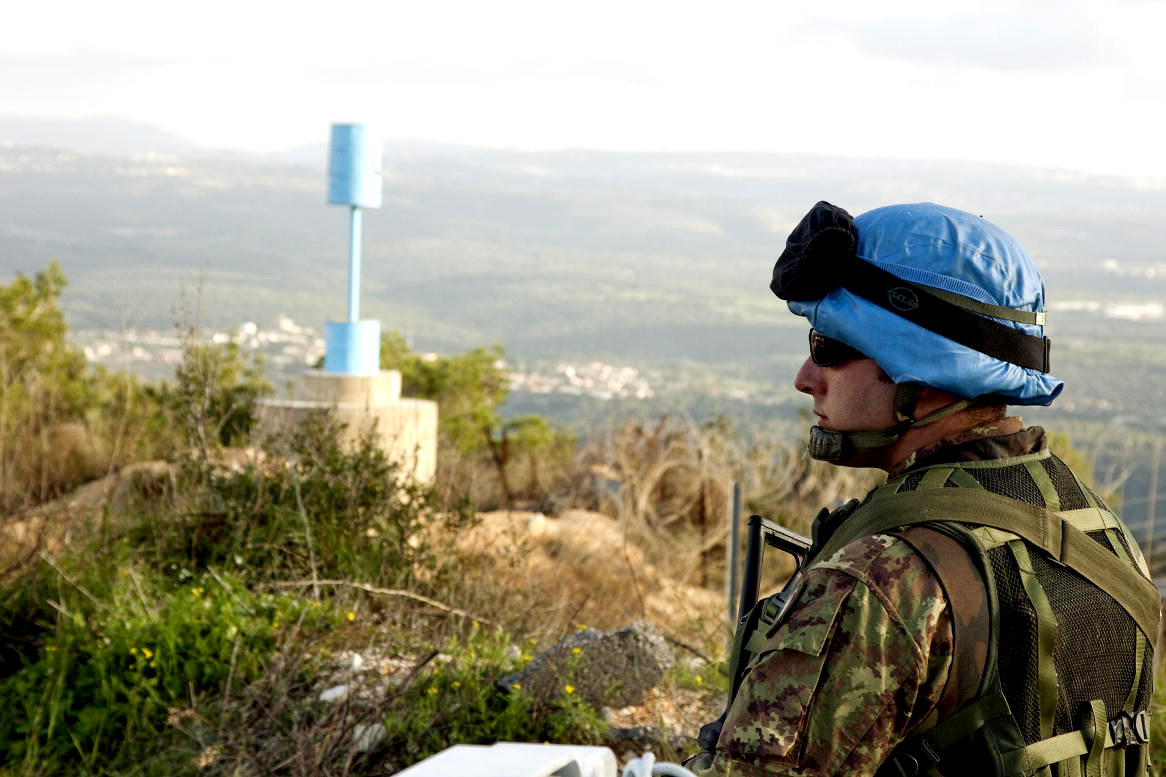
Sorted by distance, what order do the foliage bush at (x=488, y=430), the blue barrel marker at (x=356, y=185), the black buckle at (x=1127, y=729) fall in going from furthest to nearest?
the foliage bush at (x=488, y=430)
the blue barrel marker at (x=356, y=185)
the black buckle at (x=1127, y=729)

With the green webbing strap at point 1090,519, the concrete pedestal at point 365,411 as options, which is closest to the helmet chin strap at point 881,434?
the green webbing strap at point 1090,519

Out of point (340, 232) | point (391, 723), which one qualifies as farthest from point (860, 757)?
point (340, 232)

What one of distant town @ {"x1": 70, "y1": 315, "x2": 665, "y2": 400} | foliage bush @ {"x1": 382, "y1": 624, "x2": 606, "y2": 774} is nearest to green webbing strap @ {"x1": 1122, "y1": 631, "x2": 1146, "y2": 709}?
foliage bush @ {"x1": 382, "y1": 624, "x2": 606, "y2": 774}

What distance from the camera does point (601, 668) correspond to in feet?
17.8

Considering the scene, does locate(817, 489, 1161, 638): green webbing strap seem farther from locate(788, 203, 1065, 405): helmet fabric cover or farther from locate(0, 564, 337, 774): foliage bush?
locate(0, 564, 337, 774): foliage bush

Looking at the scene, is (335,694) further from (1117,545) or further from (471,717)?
(1117,545)

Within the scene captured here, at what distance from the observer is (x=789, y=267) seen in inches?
83.7

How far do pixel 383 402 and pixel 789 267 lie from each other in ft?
28.0

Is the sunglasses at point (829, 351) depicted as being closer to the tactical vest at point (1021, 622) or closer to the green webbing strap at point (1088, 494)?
the tactical vest at point (1021, 622)

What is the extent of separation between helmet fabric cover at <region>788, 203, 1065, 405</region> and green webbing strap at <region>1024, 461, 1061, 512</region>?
0.37 ft

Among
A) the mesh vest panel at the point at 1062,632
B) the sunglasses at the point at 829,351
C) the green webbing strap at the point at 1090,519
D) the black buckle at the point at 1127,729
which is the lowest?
the black buckle at the point at 1127,729

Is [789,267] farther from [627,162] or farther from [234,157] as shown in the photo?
[627,162]

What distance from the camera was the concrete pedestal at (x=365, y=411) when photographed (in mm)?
9180

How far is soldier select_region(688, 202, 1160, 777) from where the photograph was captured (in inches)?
71.7
